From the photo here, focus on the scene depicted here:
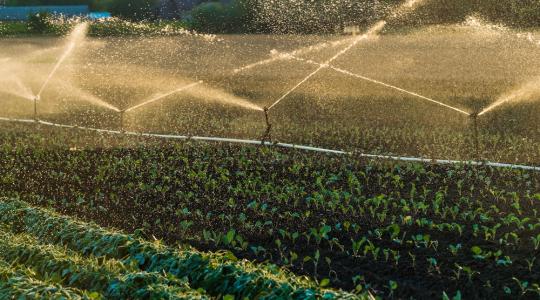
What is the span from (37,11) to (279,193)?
2985 cm

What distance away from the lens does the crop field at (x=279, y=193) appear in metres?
7.93

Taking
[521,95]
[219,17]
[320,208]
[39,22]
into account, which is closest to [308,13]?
[219,17]

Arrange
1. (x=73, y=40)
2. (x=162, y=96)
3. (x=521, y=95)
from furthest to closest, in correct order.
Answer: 1. (x=73, y=40)
2. (x=162, y=96)
3. (x=521, y=95)

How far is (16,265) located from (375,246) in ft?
10.5

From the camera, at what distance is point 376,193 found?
11.2m

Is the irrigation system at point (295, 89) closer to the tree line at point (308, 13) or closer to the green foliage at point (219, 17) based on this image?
the tree line at point (308, 13)

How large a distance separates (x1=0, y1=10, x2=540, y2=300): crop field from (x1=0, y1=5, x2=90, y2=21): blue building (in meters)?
15.4

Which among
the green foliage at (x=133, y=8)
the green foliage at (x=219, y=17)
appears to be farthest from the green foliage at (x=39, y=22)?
the green foliage at (x=219, y=17)

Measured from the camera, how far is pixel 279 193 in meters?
11.4

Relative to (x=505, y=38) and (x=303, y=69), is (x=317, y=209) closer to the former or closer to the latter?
(x=303, y=69)

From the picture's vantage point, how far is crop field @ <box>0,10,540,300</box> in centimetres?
793

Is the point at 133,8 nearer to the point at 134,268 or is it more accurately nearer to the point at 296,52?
the point at 296,52

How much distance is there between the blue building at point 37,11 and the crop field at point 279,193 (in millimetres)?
15417

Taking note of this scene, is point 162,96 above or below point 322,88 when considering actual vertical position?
below
